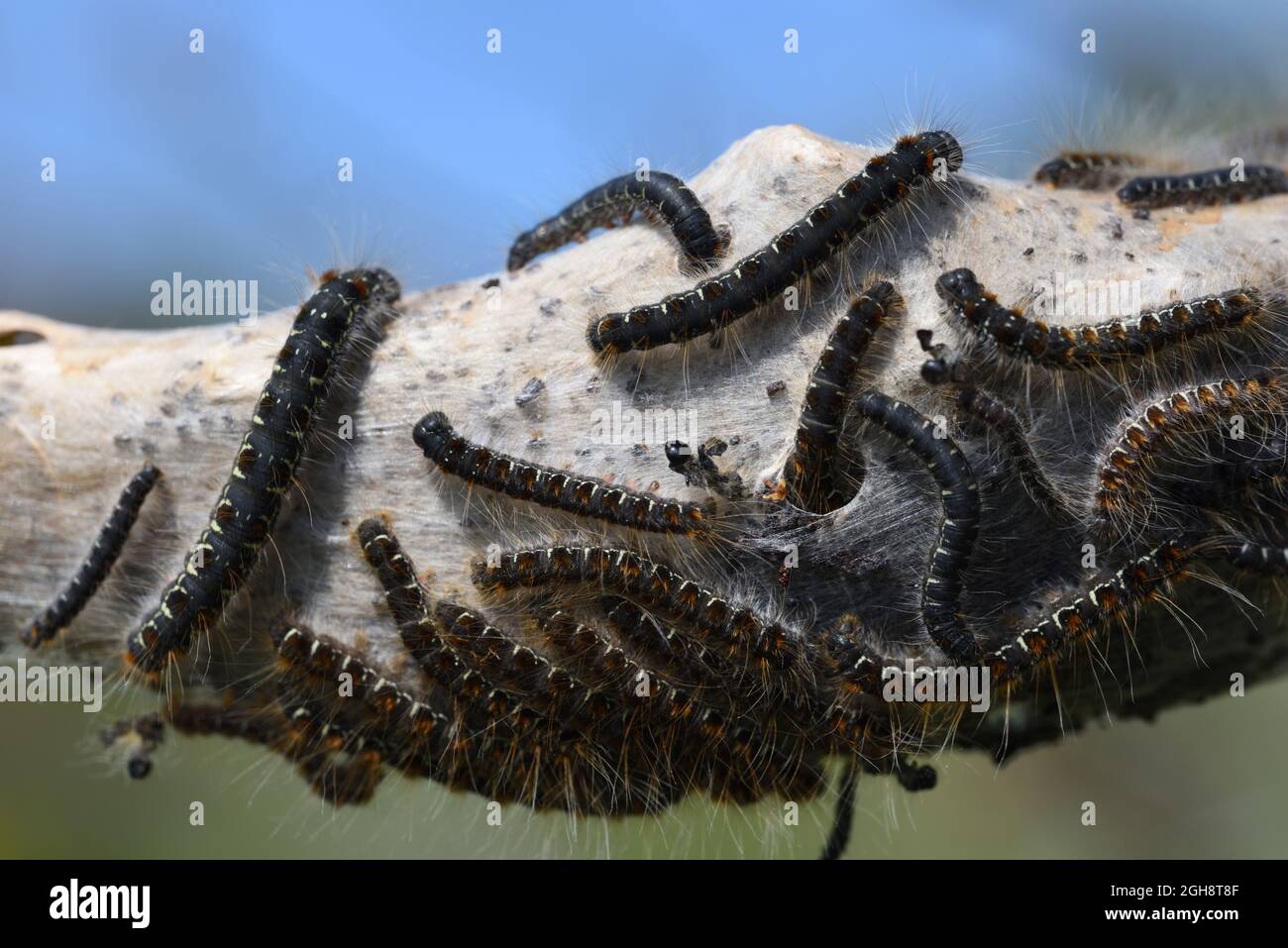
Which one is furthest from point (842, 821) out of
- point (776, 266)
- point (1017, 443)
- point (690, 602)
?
point (776, 266)

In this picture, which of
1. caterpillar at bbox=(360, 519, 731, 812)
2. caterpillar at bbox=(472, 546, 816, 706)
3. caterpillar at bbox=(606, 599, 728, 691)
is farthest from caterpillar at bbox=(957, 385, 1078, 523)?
caterpillar at bbox=(360, 519, 731, 812)

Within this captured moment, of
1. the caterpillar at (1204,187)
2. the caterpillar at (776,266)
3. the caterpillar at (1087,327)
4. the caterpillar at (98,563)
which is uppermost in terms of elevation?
the caterpillar at (1204,187)

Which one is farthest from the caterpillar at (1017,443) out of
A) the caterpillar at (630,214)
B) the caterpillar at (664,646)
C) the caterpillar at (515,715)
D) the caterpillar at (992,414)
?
the caterpillar at (515,715)

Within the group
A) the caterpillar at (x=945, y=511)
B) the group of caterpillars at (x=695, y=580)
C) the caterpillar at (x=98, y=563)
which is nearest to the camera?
the caterpillar at (x=945, y=511)

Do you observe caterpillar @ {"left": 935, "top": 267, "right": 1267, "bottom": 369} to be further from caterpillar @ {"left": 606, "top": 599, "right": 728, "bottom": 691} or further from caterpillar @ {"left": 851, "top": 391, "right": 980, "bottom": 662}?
caterpillar @ {"left": 606, "top": 599, "right": 728, "bottom": 691}

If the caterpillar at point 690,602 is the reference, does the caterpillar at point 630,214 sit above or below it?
above

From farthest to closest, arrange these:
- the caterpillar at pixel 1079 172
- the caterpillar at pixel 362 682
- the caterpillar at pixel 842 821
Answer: the caterpillar at pixel 1079 172, the caterpillar at pixel 842 821, the caterpillar at pixel 362 682

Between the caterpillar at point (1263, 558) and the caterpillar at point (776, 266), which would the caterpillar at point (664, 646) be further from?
the caterpillar at point (1263, 558)
